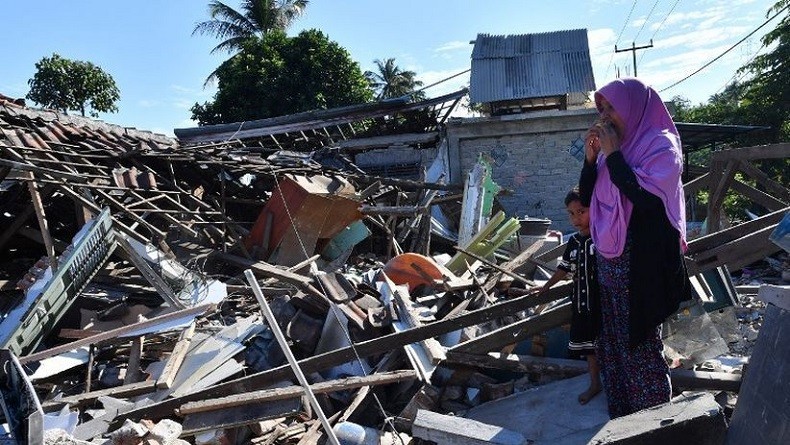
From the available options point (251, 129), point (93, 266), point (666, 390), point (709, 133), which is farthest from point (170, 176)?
point (709, 133)

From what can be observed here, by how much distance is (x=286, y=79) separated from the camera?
22844 mm

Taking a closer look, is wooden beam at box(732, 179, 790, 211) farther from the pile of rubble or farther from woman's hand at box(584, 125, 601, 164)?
woman's hand at box(584, 125, 601, 164)

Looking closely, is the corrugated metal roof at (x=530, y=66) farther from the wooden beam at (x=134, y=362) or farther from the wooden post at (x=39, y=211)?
the wooden beam at (x=134, y=362)

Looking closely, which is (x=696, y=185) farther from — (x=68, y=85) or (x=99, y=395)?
(x=68, y=85)

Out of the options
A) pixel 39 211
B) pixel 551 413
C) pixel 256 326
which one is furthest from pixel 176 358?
pixel 551 413

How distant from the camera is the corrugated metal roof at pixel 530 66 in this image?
49.6 ft

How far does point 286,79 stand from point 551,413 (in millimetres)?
21029

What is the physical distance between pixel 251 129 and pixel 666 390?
12852mm

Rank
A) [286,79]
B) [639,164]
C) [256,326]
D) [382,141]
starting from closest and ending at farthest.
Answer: [639,164], [256,326], [382,141], [286,79]

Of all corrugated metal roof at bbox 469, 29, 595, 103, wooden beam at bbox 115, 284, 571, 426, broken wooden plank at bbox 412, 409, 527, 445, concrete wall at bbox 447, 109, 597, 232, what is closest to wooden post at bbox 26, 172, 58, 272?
wooden beam at bbox 115, 284, 571, 426

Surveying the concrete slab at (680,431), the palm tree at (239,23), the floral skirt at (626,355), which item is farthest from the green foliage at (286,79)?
the concrete slab at (680,431)

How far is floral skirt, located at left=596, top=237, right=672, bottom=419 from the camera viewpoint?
3.02 metres

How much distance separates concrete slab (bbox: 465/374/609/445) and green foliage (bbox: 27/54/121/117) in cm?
2577

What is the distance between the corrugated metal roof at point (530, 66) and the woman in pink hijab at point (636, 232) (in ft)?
40.9
